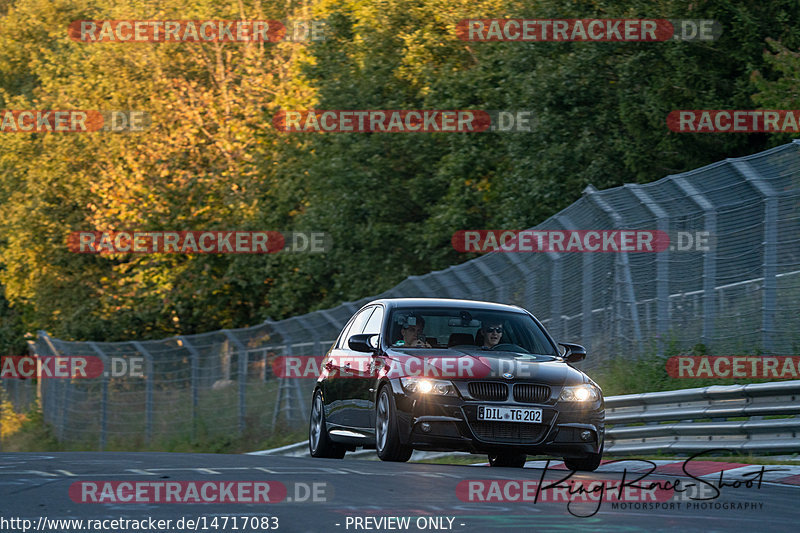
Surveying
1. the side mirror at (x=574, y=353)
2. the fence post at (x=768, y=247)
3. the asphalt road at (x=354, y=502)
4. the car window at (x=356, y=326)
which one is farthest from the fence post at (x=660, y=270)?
the asphalt road at (x=354, y=502)

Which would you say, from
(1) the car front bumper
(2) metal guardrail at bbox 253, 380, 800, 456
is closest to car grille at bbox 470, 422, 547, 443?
(1) the car front bumper

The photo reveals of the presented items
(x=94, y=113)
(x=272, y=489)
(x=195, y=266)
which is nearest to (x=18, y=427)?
(x=195, y=266)

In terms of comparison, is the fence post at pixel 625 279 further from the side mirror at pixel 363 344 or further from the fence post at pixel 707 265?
the side mirror at pixel 363 344

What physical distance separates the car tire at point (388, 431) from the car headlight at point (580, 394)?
1.36 meters

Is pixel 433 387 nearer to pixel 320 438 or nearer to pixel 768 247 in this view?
pixel 320 438

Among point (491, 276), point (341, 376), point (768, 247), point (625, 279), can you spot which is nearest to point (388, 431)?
point (341, 376)

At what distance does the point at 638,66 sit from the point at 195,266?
1965 centimetres

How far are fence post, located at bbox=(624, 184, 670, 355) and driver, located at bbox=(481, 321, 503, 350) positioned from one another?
324 centimetres

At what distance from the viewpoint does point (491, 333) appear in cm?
1272

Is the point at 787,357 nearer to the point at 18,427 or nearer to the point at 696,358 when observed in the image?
the point at 696,358

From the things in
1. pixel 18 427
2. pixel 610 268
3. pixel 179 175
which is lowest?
pixel 18 427

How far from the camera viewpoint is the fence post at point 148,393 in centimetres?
2866

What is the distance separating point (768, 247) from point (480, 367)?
3985mm

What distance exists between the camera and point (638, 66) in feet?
90.3
